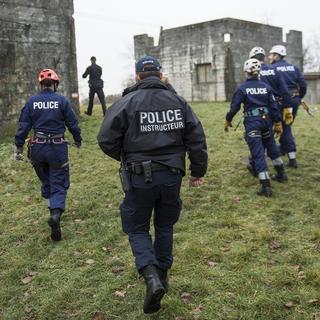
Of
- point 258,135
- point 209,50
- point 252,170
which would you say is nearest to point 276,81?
point 258,135

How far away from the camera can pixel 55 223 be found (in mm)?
6465

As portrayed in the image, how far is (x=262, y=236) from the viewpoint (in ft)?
20.1

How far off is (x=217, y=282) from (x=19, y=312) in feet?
6.60

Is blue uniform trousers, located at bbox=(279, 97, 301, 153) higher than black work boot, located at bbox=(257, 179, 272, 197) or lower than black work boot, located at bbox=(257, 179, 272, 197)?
higher

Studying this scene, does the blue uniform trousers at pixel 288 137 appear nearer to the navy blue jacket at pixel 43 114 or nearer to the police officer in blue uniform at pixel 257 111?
the police officer in blue uniform at pixel 257 111

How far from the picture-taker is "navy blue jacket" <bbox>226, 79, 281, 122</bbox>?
25.9 ft

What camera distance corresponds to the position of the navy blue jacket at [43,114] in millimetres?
6574

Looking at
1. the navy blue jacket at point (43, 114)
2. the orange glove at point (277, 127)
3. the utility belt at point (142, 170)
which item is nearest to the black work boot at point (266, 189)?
the orange glove at point (277, 127)

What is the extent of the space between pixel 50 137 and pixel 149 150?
2669 mm

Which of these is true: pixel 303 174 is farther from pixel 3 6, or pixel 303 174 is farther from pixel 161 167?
pixel 3 6

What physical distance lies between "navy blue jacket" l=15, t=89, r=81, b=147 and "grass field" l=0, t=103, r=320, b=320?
4.86 ft

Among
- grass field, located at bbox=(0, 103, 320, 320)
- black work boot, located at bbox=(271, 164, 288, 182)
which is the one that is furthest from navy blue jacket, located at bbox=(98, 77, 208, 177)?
black work boot, located at bbox=(271, 164, 288, 182)

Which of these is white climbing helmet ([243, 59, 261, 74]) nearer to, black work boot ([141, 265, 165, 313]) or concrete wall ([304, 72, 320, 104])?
black work boot ([141, 265, 165, 313])

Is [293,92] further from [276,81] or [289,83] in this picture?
[276,81]
